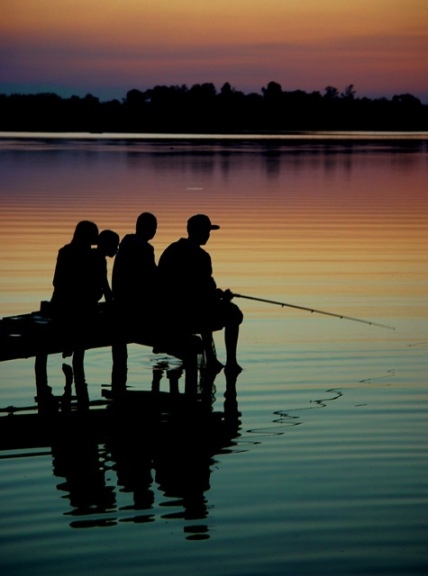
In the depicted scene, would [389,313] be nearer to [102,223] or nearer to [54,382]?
[54,382]

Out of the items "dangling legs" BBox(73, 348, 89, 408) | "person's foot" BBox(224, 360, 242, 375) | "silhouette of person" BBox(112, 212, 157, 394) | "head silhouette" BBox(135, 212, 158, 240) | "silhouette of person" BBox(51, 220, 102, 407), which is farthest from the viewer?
"person's foot" BBox(224, 360, 242, 375)

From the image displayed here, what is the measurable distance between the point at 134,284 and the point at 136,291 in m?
0.07

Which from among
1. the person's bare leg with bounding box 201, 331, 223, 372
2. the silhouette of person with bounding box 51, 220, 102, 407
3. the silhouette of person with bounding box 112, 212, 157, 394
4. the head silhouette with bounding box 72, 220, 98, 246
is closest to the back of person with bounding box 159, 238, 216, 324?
the silhouette of person with bounding box 112, 212, 157, 394

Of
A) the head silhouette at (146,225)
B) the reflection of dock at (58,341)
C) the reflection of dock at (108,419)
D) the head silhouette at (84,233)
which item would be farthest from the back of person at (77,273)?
the reflection of dock at (108,419)

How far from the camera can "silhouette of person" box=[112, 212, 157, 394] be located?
10984 millimetres

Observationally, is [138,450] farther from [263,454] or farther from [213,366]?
[213,366]

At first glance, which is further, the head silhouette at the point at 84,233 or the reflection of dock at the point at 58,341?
the head silhouette at the point at 84,233

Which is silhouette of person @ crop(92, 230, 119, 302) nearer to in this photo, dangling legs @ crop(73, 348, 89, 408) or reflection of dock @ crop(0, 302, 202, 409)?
reflection of dock @ crop(0, 302, 202, 409)

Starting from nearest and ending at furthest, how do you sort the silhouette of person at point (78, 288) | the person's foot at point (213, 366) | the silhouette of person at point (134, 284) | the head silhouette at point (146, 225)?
the silhouette of person at point (78, 288)
the silhouette of person at point (134, 284)
the head silhouette at point (146, 225)
the person's foot at point (213, 366)

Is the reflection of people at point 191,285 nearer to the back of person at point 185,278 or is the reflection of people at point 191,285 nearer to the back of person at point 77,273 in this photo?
the back of person at point 185,278

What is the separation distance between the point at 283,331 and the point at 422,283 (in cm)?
458

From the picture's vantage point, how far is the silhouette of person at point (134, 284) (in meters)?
11.0

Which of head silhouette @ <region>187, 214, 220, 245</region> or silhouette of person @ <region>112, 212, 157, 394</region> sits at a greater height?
head silhouette @ <region>187, 214, 220, 245</region>

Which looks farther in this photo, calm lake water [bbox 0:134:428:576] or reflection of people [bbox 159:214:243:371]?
reflection of people [bbox 159:214:243:371]
